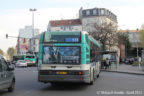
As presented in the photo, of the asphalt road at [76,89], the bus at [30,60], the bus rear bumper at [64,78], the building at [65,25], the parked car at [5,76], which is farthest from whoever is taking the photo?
the building at [65,25]

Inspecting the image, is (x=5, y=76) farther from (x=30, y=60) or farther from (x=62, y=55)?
(x=30, y=60)

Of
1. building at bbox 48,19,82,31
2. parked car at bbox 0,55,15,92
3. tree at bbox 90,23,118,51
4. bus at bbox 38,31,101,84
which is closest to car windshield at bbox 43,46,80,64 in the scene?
bus at bbox 38,31,101,84

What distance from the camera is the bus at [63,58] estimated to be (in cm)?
1254

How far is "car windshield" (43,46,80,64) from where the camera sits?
12.7 metres

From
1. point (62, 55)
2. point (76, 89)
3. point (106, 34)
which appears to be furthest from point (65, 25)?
point (62, 55)

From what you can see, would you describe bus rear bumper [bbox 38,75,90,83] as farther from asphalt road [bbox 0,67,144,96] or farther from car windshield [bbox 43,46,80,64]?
car windshield [bbox 43,46,80,64]

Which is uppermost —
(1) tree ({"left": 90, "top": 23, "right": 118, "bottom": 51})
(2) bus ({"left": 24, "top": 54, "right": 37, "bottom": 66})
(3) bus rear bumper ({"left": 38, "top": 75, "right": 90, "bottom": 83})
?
(1) tree ({"left": 90, "top": 23, "right": 118, "bottom": 51})

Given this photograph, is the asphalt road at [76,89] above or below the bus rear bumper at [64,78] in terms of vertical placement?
below

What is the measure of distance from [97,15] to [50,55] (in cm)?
8663

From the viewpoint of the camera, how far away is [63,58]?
41.8ft

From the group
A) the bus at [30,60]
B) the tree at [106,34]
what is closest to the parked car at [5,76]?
the tree at [106,34]

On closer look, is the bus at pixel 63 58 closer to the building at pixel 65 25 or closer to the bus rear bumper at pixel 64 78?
the bus rear bumper at pixel 64 78

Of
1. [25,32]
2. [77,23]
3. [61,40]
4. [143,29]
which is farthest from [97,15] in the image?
[61,40]

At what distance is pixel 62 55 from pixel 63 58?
0.54ft
